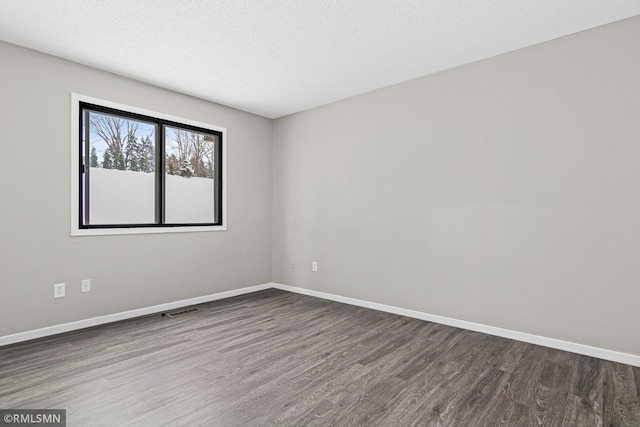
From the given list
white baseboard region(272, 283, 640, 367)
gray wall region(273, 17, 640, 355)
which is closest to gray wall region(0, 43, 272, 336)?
gray wall region(273, 17, 640, 355)

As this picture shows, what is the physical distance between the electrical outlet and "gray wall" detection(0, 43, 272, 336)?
4 centimetres

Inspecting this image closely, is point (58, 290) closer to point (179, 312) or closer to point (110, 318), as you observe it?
point (110, 318)

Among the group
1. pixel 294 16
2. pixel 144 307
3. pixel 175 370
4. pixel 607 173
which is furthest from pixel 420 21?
pixel 144 307

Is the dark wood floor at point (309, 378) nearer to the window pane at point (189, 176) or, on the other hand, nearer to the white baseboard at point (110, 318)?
the white baseboard at point (110, 318)

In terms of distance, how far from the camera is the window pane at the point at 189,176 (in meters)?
3.93

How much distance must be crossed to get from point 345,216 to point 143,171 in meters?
2.36

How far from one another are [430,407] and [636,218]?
2.01m

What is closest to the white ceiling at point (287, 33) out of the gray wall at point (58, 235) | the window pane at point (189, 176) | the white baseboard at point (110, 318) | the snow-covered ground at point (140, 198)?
the gray wall at point (58, 235)

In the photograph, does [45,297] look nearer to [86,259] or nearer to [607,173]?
[86,259]

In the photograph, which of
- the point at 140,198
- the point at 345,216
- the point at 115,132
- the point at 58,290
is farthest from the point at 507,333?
the point at 115,132

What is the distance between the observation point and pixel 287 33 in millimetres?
2637

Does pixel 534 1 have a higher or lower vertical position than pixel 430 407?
higher

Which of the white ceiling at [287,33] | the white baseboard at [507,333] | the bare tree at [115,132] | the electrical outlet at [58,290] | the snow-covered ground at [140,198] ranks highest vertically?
the white ceiling at [287,33]

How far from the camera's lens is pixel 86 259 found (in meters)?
3.17
